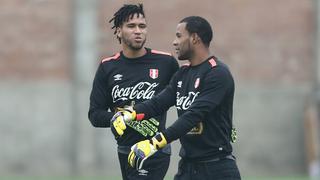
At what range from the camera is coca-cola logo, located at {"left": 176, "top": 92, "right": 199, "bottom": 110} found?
8.08 m

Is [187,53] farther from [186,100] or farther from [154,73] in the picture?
[154,73]

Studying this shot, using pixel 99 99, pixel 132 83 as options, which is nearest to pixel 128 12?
pixel 132 83

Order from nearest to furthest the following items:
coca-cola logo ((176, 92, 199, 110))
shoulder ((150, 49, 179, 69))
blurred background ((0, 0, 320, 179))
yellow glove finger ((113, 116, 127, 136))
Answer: coca-cola logo ((176, 92, 199, 110)) → yellow glove finger ((113, 116, 127, 136)) → shoulder ((150, 49, 179, 69)) → blurred background ((0, 0, 320, 179))

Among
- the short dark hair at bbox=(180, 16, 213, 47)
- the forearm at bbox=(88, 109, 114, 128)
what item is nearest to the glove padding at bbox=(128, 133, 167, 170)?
the short dark hair at bbox=(180, 16, 213, 47)

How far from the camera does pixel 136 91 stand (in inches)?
360

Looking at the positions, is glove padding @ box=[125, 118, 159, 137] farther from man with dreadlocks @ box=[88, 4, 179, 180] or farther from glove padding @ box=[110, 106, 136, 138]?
glove padding @ box=[110, 106, 136, 138]

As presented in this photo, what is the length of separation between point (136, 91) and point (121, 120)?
0.75 metres

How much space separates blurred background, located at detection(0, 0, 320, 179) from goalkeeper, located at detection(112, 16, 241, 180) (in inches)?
644

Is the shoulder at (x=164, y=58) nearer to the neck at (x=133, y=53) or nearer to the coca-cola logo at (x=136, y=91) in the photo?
the neck at (x=133, y=53)

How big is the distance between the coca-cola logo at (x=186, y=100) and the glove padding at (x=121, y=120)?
0.52 meters

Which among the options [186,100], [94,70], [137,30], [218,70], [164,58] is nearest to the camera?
[218,70]
